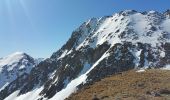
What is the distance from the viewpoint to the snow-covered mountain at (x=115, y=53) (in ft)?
384

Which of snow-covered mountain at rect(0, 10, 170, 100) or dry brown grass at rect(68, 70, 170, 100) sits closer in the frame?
dry brown grass at rect(68, 70, 170, 100)

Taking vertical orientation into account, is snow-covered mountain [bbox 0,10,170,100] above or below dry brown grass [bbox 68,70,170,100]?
above

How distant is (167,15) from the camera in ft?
621

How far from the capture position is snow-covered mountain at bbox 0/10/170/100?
117113mm

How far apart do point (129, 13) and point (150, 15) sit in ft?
40.2

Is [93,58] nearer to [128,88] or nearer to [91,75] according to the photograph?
[91,75]

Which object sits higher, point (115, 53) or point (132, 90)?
point (115, 53)

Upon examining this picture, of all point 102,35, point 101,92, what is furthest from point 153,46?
point 101,92

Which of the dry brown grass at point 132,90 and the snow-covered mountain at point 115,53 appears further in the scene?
the snow-covered mountain at point 115,53

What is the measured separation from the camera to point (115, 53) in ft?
416

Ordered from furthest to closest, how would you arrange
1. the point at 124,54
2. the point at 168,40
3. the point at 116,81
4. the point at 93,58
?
the point at 93,58 → the point at 168,40 → the point at 124,54 → the point at 116,81

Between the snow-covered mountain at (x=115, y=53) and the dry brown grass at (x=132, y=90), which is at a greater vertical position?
the snow-covered mountain at (x=115, y=53)

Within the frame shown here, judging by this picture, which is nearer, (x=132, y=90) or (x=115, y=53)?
(x=132, y=90)

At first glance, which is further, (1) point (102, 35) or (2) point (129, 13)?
(2) point (129, 13)
